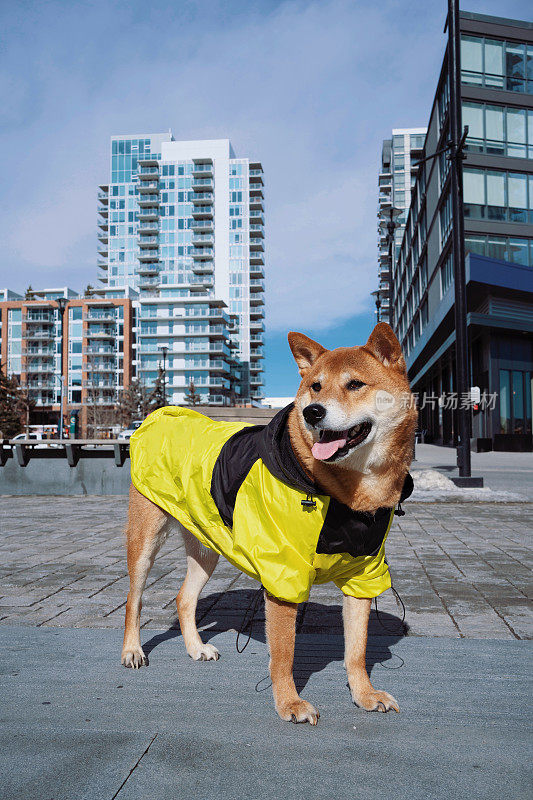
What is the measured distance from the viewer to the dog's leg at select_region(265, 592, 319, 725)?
2.71 metres

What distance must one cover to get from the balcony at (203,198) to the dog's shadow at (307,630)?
336 feet

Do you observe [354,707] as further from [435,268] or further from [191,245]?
[191,245]

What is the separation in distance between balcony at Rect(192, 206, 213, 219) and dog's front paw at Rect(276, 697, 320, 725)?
104 metres

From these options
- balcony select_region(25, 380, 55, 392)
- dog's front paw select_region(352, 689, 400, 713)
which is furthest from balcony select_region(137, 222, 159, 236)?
dog's front paw select_region(352, 689, 400, 713)

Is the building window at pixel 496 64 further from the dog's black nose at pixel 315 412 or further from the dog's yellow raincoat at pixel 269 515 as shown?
the dog's black nose at pixel 315 412

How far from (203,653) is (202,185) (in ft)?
345

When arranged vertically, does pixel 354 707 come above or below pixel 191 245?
below

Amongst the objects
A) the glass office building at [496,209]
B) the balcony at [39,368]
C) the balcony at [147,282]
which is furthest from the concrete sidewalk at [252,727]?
the balcony at [147,282]

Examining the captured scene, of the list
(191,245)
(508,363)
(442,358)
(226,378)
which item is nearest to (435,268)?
(442,358)

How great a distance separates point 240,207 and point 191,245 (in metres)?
10.9

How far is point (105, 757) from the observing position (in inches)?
92.0

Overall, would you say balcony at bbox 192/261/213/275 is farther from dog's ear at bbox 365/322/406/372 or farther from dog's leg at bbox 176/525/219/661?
dog's ear at bbox 365/322/406/372

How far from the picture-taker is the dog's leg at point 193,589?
11.5 feet

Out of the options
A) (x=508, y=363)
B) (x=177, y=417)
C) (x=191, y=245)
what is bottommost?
(x=177, y=417)
